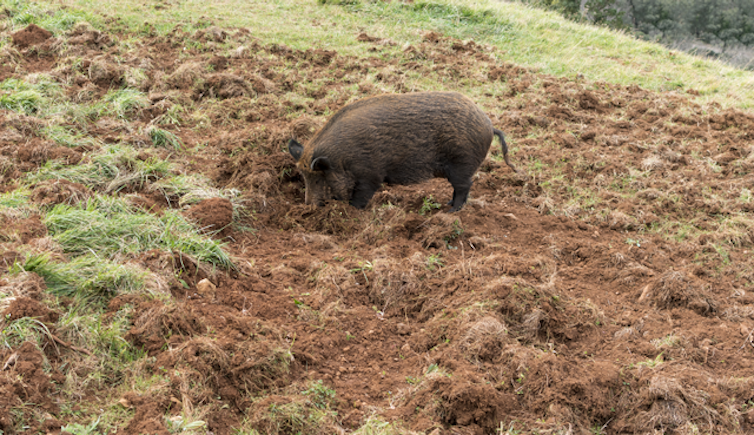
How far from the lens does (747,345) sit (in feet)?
11.7

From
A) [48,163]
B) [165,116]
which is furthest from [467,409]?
[165,116]

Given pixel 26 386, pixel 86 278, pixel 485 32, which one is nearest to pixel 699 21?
pixel 485 32

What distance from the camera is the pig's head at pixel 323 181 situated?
5172 millimetres

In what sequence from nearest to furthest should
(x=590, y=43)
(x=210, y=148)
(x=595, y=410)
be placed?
(x=595, y=410), (x=210, y=148), (x=590, y=43)

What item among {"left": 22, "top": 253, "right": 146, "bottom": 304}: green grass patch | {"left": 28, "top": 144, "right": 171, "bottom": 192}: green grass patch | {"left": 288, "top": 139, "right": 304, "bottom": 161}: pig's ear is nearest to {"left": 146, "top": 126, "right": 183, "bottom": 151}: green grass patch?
{"left": 28, "top": 144, "right": 171, "bottom": 192}: green grass patch

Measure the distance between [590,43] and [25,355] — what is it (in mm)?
13016

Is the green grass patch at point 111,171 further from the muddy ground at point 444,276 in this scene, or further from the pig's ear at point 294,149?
the pig's ear at point 294,149

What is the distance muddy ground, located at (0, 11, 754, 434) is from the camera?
2.91 m

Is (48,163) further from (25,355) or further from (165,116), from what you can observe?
(25,355)

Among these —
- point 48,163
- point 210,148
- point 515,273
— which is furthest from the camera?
point 210,148

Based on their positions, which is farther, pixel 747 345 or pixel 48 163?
pixel 48 163

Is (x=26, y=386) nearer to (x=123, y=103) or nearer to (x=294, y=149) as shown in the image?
(x=294, y=149)

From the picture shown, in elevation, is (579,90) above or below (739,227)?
above

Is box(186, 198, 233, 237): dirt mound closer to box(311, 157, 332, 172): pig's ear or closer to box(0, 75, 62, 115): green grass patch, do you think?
box(311, 157, 332, 172): pig's ear
